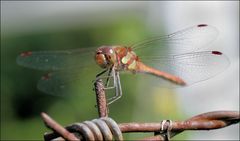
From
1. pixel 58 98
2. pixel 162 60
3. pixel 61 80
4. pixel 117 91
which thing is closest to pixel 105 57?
pixel 117 91

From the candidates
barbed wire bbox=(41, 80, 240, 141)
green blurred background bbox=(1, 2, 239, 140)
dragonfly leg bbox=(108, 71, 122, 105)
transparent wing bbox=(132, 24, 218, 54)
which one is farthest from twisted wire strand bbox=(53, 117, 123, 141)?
transparent wing bbox=(132, 24, 218, 54)

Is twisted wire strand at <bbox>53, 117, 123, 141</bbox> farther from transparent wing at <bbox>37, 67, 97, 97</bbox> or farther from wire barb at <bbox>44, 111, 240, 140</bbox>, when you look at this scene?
transparent wing at <bbox>37, 67, 97, 97</bbox>

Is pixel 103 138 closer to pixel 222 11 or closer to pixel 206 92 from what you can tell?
pixel 206 92

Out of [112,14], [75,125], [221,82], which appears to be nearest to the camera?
[75,125]

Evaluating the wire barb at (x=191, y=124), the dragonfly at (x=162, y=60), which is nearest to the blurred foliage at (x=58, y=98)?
the dragonfly at (x=162, y=60)

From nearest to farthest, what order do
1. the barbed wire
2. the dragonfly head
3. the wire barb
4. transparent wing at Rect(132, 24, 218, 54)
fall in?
the barbed wire < the wire barb < the dragonfly head < transparent wing at Rect(132, 24, 218, 54)

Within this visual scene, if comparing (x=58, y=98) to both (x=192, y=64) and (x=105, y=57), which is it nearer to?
(x=192, y=64)

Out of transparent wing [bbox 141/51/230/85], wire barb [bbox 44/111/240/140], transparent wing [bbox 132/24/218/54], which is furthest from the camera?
transparent wing [bbox 132/24/218/54]

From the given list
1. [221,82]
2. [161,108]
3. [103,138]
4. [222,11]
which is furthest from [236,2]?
[103,138]
